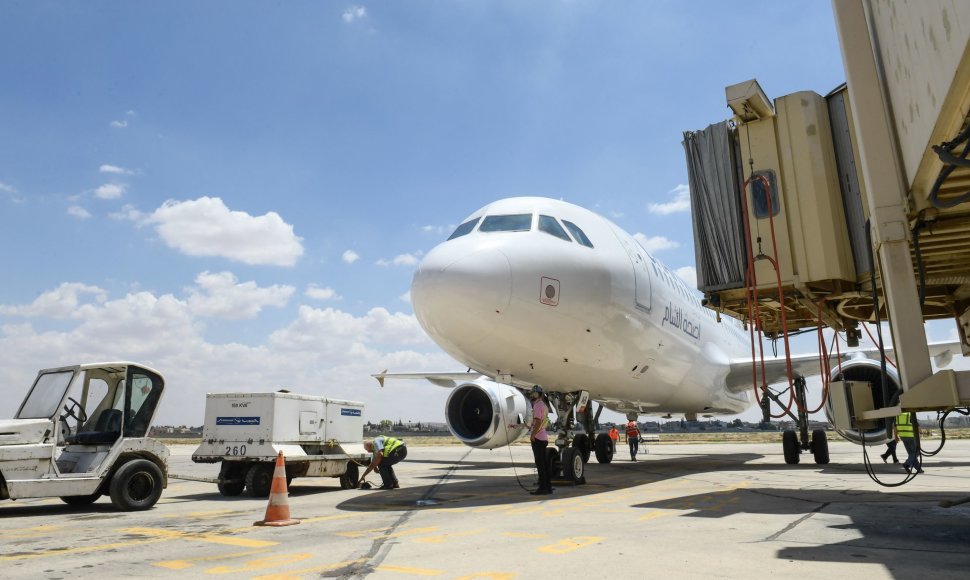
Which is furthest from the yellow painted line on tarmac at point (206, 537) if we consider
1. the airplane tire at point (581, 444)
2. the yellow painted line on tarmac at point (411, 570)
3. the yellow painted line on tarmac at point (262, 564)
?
the airplane tire at point (581, 444)

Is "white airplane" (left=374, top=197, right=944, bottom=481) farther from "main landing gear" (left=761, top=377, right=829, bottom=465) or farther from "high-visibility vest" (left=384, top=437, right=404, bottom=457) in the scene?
"high-visibility vest" (left=384, top=437, right=404, bottom=457)

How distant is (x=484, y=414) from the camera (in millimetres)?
11664

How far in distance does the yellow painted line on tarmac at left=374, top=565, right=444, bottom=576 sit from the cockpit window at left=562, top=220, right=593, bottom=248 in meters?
5.73

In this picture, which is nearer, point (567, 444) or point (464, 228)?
point (464, 228)

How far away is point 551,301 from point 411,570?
4.54 metres

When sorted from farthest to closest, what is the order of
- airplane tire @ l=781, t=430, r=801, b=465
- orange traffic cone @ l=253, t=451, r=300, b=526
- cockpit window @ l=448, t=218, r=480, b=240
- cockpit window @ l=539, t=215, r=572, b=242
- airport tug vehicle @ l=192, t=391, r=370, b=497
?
airplane tire @ l=781, t=430, r=801, b=465
airport tug vehicle @ l=192, t=391, r=370, b=497
cockpit window @ l=448, t=218, r=480, b=240
cockpit window @ l=539, t=215, r=572, b=242
orange traffic cone @ l=253, t=451, r=300, b=526

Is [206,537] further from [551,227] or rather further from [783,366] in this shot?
[783,366]

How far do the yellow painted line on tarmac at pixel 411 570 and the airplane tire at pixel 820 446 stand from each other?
11692 mm

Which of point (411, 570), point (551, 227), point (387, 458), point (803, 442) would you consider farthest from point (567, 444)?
point (803, 442)

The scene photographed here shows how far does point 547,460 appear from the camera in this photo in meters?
8.73

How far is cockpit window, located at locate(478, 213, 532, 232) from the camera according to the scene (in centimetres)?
832

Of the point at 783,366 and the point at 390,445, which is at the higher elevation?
the point at 783,366

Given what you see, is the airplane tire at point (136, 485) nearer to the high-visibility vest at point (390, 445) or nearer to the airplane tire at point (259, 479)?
the airplane tire at point (259, 479)

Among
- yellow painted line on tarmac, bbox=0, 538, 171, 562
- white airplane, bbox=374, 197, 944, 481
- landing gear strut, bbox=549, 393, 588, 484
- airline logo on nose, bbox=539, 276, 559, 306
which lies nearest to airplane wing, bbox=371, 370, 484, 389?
white airplane, bbox=374, 197, 944, 481
